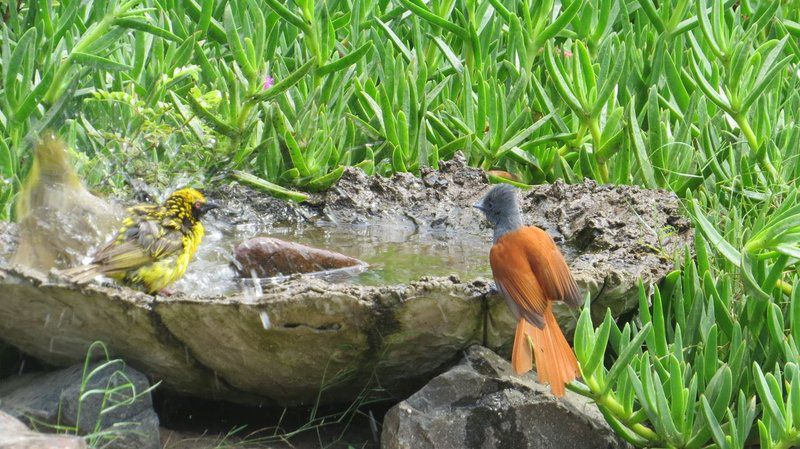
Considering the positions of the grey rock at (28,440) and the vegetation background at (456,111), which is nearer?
the grey rock at (28,440)

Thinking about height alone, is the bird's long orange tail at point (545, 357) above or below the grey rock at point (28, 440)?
above

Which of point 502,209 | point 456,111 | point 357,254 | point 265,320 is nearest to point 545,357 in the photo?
point 502,209

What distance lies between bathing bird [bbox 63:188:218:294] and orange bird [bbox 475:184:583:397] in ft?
4.48

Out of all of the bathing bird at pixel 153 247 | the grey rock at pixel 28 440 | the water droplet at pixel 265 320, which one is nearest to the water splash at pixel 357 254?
the bathing bird at pixel 153 247

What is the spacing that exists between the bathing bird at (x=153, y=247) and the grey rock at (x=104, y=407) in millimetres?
405

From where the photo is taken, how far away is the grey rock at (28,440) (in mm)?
3328

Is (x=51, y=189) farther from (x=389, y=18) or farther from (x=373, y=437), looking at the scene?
(x=389, y=18)

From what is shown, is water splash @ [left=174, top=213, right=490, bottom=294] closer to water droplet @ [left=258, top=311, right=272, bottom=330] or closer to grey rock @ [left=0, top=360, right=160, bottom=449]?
grey rock @ [left=0, top=360, right=160, bottom=449]

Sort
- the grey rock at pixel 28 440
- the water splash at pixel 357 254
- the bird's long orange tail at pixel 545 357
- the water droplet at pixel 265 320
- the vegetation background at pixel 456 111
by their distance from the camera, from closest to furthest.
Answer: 1. the grey rock at pixel 28 440
2. the water droplet at pixel 265 320
3. the bird's long orange tail at pixel 545 357
4. the vegetation background at pixel 456 111
5. the water splash at pixel 357 254

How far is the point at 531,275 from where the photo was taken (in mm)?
4020

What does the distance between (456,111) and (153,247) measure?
96.1 inches

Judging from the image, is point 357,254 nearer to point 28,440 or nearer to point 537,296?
point 537,296

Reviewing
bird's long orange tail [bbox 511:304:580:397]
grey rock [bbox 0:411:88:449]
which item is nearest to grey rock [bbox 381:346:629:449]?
bird's long orange tail [bbox 511:304:580:397]

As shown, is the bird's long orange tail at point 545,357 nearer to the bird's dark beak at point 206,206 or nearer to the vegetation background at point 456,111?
the vegetation background at point 456,111
